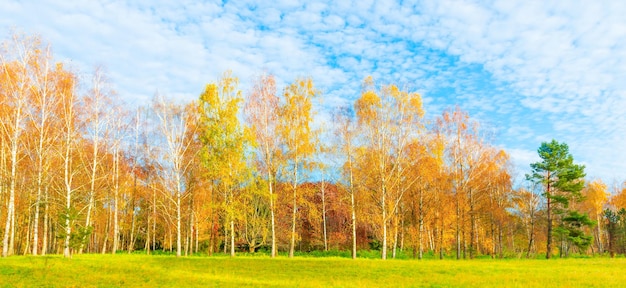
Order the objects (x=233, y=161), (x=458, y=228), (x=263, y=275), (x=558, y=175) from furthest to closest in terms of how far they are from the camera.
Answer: (x=558, y=175) → (x=458, y=228) → (x=233, y=161) → (x=263, y=275)

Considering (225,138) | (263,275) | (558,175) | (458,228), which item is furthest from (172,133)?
(558,175)

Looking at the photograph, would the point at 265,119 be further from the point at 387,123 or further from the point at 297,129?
the point at 387,123

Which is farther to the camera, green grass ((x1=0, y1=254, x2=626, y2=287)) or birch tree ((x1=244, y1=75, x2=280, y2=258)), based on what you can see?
birch tree ((x1=244, y1=75, x2=280, y2=258))

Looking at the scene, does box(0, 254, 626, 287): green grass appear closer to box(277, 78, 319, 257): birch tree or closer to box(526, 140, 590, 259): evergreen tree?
box(277, 78, 319, 257): birch tree

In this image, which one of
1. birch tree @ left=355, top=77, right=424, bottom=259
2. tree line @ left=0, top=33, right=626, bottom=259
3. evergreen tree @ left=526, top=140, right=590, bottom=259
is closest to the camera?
tree line @ left=0, top=33, right=626, bottom=259

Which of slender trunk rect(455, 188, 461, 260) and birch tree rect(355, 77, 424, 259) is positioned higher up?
birch tree rect(355, 77, 424, 259)

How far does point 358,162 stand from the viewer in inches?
1364

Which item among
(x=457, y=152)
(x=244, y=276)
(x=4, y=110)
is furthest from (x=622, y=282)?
(x=4, y=110)

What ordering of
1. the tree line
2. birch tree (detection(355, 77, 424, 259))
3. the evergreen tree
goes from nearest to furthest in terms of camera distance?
the tree line < birch tree (detection(355, 77, 424, 259)) < the evergreen tree

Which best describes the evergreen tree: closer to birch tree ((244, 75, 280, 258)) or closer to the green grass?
the green grass

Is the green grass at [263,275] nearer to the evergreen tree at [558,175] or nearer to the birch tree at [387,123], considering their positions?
the birch tree at [387,123]

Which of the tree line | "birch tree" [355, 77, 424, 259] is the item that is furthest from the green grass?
"birch tree" [355, 77, 424, 259]

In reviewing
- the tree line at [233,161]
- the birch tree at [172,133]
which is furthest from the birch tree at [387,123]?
the birch tree at [172,133]

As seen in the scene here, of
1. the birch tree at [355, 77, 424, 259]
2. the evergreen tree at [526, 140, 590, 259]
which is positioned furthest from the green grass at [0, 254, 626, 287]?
the evergreen tree at [526, 140, 590, 259]
